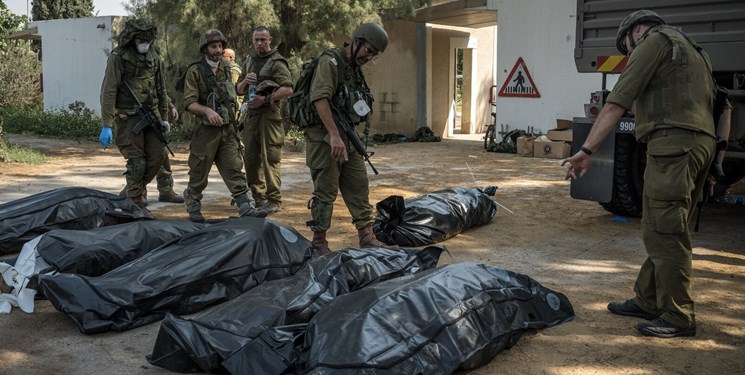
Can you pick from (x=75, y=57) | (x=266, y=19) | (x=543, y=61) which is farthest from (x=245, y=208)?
(x=75, y=57)

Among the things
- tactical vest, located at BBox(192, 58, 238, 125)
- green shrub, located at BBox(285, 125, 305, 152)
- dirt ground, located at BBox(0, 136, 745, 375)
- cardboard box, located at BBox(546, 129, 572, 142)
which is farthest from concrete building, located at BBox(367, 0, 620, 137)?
tactical vest, located at BBox(192, 58, 238, 125)

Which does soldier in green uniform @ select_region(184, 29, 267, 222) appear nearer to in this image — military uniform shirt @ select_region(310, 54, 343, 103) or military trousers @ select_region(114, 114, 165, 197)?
military trousers @ select_region(114, 114, 165, 197)

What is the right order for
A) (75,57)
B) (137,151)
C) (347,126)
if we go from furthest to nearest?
(75,57) < (137,151) < (347,126)

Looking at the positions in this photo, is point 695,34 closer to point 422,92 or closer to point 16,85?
point 422,92

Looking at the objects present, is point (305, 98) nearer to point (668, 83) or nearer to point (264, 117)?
point (264, 117)

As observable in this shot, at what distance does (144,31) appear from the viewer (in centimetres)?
691

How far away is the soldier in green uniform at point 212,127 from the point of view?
6715mm

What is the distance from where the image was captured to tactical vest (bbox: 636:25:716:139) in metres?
3.82

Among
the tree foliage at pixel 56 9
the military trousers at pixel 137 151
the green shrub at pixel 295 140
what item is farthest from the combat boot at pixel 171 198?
the tree foliage at pixel 56 9

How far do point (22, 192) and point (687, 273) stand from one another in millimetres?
7016

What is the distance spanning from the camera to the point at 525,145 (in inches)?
503

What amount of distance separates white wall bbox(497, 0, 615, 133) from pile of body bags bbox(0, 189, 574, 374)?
9.00 meters

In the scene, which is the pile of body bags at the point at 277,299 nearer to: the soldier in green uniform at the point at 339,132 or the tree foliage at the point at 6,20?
the soldier in green uniform at the point at 339,132

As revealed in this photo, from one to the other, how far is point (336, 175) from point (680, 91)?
2430mm
